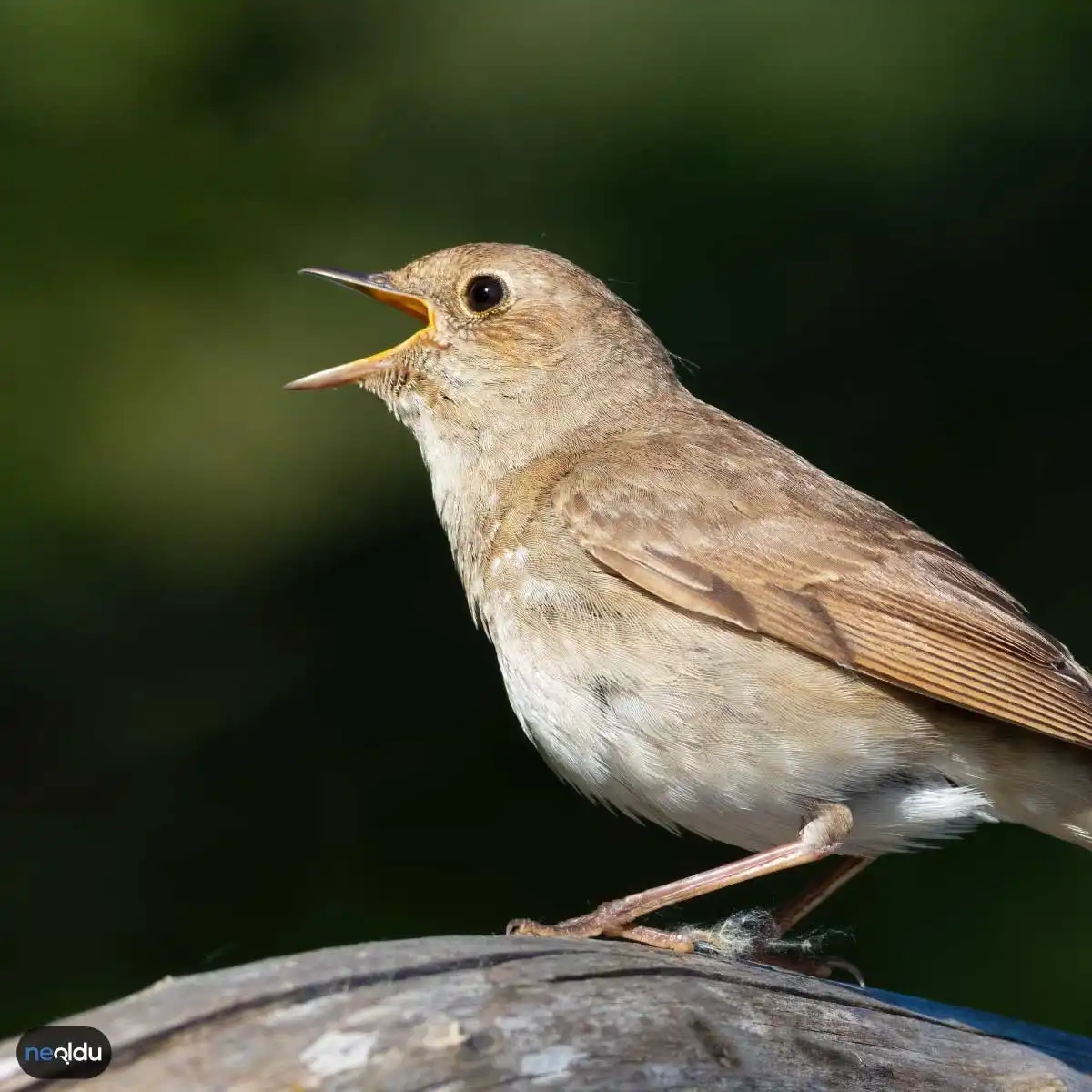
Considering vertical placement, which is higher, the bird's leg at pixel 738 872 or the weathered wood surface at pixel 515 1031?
the weathered wood surface at pixel 515 1031

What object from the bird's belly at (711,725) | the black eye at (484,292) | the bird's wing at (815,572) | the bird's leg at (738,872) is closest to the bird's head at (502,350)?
the black eye at (484,292)

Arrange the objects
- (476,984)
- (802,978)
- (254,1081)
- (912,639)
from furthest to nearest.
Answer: (912,639), (802,978), (476,984), (254,1081)

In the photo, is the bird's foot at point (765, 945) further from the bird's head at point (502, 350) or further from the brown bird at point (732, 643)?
the bird's head at point (502, 350)

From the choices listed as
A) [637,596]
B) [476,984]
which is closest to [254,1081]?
[476,984]

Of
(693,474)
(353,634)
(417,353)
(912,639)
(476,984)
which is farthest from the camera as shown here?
(353,634)

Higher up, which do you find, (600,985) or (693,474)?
(693,474)

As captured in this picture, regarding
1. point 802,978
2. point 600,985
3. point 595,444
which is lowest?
point 802,978

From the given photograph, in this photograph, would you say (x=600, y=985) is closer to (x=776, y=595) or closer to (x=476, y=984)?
(x=476, y=984)

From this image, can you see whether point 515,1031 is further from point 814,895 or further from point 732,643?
point 814,895
